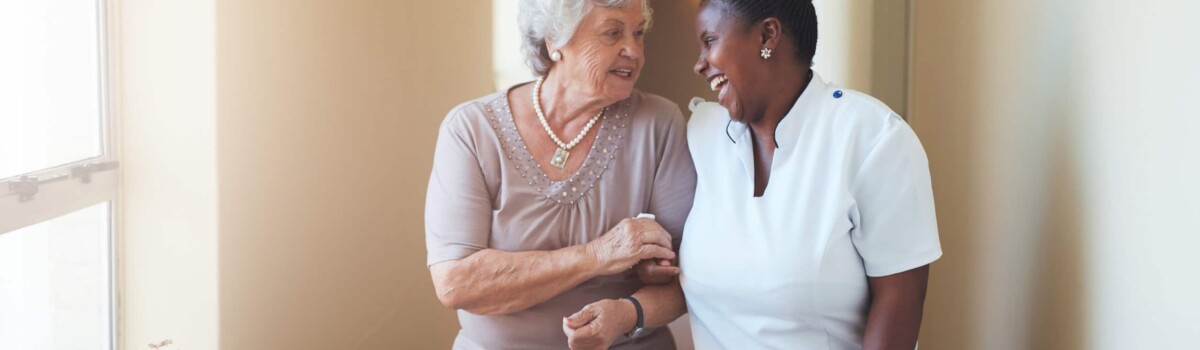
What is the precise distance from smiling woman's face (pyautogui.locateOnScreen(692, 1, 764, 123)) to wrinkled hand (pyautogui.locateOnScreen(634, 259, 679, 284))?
322mm

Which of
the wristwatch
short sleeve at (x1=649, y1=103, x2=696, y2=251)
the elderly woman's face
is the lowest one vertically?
the wristwatch

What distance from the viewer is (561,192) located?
1.96 metres

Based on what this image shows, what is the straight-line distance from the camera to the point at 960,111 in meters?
2.15

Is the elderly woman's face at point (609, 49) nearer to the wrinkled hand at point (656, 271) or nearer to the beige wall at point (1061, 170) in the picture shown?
the wrinkled hand at point (656, 271)

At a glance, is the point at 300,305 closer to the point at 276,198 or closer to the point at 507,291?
the point at 276,198

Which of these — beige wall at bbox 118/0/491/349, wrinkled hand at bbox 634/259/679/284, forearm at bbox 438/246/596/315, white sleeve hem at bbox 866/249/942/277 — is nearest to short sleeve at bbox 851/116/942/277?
white sleeve hem at bbox 866/249/942/277

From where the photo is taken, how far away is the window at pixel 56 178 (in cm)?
171

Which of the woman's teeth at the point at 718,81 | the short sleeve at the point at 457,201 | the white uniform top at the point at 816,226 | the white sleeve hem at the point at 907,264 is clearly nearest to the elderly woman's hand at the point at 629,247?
the white uniform top at the point at 816,226

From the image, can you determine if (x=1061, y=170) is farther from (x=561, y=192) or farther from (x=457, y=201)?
Result: (x=457, y=201)

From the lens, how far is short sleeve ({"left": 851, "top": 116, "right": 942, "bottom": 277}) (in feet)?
4.94

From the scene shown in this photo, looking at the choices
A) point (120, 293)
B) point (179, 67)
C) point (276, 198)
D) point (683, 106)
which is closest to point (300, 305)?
point (276, 198)

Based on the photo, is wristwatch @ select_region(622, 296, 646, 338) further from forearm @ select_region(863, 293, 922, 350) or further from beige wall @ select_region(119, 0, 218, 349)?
A: beige wall @ select_region(119, 0, 218, 349)

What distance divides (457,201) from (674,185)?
43cm

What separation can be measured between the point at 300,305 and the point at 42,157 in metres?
0.88
